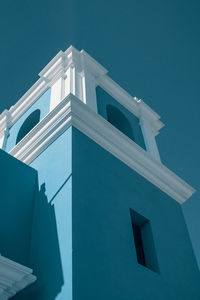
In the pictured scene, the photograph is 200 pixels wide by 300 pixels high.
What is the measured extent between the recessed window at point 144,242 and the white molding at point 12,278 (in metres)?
2.36

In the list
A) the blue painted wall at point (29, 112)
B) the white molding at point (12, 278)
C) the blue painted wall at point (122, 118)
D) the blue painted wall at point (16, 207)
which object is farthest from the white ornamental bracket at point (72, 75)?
the white molding at point (12, 278)

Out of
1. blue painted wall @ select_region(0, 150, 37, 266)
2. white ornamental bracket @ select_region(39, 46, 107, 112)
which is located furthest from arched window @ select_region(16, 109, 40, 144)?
blue painted wall @ select_region(0, 150, 37, 266)

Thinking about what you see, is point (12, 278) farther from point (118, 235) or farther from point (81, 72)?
point (81, 72)

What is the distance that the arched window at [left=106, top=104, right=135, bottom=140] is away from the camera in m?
9.34

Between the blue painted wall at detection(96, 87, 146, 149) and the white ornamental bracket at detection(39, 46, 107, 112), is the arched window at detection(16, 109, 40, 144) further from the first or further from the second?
the blue painted wall at detection(96, 87, 146, 149)

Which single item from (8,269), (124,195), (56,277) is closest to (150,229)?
(124,195)

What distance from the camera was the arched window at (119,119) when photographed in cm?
934

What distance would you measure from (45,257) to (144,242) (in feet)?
6.96

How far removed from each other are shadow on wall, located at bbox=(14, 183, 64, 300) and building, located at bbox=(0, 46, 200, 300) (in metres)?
0.01

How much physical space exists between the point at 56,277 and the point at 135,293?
1186mm

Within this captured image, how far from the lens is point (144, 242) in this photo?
6422 mm

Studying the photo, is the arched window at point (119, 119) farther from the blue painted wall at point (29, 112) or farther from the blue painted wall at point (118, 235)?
the blue painted wall at point (118, 235)

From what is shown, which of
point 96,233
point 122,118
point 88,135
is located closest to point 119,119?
point 122,118

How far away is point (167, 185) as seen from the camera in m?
7.94
